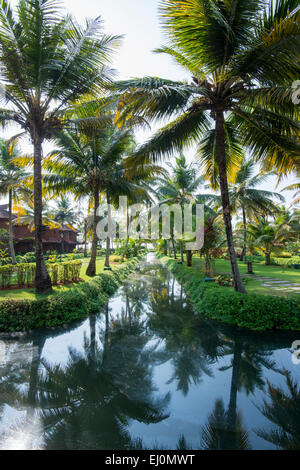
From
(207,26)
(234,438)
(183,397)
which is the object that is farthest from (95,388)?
(207,26)

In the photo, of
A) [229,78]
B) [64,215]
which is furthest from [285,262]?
[64,215]

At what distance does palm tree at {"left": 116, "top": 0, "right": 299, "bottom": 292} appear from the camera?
17.2 ft

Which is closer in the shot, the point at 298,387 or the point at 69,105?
the point at 298,387

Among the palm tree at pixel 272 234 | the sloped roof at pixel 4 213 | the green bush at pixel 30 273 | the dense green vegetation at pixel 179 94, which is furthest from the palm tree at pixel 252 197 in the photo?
the sloped roof at pixel 4 213

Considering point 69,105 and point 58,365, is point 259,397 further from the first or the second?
point 69,105

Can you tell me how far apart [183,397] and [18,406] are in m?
2.55

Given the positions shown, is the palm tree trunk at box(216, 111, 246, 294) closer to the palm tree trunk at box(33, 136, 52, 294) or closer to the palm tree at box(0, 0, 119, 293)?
the palm tree at box(0, 0, 119, 293)

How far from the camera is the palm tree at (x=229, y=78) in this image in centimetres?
524

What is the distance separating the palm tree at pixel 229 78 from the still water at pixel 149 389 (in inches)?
117

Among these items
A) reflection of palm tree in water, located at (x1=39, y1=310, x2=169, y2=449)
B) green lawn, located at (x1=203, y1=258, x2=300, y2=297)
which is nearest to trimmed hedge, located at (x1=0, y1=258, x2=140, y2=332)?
reflection of palm tree in water, located at (x1=39, y1=310, x2=169, y2=449)

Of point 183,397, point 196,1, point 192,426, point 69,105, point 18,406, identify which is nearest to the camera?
point 192,426

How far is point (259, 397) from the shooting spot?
3625 mm

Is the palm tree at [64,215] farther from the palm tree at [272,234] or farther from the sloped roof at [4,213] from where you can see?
the palm tree at [272,234]

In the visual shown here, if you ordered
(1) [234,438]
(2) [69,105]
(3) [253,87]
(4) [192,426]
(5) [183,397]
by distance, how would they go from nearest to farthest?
(1) [234,438], (4) [192,426], (5) [183,397], (3) [253,87], (2) [69,105]
